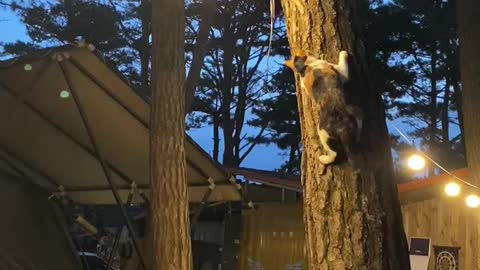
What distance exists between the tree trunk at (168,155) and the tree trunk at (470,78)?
2.60 m

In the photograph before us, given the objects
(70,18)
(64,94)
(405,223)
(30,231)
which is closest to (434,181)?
(405,223)

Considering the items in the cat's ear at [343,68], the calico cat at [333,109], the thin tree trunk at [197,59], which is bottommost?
the calico cat at [333,109]

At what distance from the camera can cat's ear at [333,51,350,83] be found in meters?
2.40

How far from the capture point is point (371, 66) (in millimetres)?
2578

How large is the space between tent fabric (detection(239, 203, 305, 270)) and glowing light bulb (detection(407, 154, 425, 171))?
2649 mm

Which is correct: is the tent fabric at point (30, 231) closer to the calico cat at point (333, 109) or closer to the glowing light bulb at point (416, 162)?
the glowing light bulb at point (416, 162)

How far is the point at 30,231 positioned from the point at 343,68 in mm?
4474

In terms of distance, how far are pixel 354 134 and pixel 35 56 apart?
3574 millimetres

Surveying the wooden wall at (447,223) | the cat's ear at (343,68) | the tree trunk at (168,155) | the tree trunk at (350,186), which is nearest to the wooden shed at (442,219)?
the wooden wall at (447,223)

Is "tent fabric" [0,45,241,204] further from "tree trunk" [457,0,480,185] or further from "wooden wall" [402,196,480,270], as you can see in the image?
"tree trunk" [457,0,480,185]

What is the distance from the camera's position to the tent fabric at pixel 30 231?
5727 mm

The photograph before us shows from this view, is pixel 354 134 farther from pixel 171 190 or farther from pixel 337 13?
pixel 171 190

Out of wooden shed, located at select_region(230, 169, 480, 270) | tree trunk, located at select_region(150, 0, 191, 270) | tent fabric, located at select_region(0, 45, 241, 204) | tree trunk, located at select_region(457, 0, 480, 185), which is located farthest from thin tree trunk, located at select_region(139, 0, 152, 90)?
tree trunk, located at select_region(457, 0, 480, 185)

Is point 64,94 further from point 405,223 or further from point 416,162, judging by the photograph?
point 405,223
